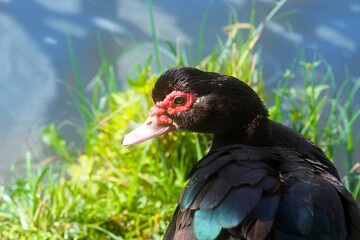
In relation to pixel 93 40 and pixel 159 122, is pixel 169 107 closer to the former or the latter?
pixel 159 122

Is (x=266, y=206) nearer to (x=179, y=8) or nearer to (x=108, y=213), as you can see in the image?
(x=108, y=213)

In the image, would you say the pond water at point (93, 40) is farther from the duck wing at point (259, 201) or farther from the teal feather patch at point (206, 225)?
the teal feather patch at point (206, 225)

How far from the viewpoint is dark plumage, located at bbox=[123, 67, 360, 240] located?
131cm

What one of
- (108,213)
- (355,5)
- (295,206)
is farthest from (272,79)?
(295,206)

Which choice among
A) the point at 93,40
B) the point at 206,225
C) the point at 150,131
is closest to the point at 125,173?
the point at 150,131

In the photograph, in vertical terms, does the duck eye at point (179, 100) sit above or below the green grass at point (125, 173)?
above

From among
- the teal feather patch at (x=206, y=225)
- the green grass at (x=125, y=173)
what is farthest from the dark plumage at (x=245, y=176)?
the green grass at (x=125, y=173)

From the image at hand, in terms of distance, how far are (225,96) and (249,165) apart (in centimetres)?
37

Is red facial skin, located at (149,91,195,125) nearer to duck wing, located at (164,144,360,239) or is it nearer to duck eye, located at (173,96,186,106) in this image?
duck eye, located at (173,96,186,106)

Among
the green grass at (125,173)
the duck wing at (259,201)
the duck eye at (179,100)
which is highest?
the duck eye at (179,100)

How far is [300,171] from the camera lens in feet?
4.77

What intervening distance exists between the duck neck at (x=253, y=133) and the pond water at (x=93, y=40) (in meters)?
1.83

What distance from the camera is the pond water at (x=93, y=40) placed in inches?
145

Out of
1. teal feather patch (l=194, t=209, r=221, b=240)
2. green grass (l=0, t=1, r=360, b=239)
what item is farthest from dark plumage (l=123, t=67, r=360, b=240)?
green grass (l=0, t=1, r=360, b=239)
